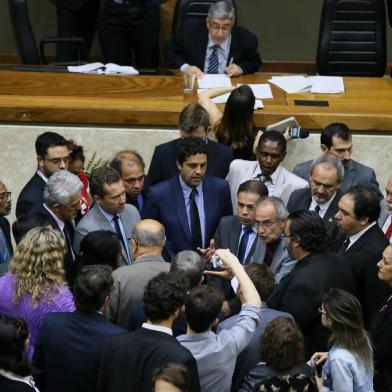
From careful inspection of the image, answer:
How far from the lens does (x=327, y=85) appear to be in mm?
8055

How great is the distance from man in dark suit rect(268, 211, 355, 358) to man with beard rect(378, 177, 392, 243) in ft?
2.59

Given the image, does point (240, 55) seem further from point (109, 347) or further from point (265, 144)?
point (109, 347)

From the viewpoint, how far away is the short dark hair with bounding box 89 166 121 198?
5.77 m

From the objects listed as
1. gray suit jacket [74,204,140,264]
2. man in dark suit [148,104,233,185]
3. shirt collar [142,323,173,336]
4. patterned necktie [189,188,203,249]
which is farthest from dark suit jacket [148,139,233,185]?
shirt collar [142,323,173,336]

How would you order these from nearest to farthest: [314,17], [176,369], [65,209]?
[176,369] < [65,209] < [314,17]

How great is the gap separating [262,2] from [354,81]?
3.04 m

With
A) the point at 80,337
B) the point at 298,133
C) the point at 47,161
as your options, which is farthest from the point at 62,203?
the point at 298,133

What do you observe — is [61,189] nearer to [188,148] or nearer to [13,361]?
[188,148]

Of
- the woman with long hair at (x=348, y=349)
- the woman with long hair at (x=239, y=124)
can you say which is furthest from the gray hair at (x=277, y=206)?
the woman with long hair at (x=239, y=124)

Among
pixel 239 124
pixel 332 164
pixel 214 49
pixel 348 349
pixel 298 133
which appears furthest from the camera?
pixel 214 49

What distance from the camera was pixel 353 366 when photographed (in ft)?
15.3

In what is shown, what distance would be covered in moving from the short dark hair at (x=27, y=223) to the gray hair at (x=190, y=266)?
735 millimetres

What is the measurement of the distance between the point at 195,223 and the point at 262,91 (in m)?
1.90

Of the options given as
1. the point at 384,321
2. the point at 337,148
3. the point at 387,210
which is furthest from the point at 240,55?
the point at 384,321
